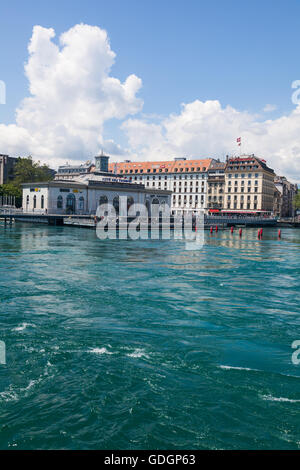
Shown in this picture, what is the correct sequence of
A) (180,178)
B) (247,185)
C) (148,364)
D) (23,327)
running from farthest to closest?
1. (180,178)
2. (247,185)
3. (23,327)
4. (148,364)

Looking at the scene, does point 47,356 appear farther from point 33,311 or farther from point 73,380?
point 33,311

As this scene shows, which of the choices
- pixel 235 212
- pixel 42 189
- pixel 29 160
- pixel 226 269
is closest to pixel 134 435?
pixel 226 269

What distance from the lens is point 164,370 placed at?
12.7 metres

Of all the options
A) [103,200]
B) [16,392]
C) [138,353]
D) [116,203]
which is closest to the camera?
[16,392]

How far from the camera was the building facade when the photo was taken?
468 ft

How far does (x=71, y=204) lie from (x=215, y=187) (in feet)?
204

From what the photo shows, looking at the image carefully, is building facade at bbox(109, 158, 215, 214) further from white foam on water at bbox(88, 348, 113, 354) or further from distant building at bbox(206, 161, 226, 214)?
white foam on water at bbox(88, 348, 113, 354)

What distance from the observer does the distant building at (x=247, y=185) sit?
5226 inches

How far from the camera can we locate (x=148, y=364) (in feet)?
43.0

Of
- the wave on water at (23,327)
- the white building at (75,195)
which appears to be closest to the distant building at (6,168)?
the white building at (75,195)

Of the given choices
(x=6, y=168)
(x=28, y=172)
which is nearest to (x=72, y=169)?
(x=6, y=168)

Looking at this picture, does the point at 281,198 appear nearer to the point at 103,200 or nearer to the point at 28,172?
the point at 103,200

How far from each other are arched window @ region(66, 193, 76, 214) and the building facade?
48.5m

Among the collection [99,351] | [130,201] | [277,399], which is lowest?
[277,399]
